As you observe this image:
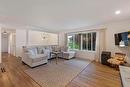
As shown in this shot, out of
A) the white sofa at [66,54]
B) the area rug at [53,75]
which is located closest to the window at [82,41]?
the white sofa at [66,54]

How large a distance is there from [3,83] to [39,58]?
6.02 feet

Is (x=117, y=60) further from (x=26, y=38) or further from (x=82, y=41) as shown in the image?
(x=26, y=38)

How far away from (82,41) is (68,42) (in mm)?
1299

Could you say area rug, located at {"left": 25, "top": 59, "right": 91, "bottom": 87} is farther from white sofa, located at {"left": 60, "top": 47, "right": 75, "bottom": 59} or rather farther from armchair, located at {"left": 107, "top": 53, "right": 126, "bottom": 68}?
white sofa, located at {"left": 60, "top": 47, "right": 75, "bottom": 59}

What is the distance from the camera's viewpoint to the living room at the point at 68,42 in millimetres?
2412

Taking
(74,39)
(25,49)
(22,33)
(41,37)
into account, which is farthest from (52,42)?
(25,49)

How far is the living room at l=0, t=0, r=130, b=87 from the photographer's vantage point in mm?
2412

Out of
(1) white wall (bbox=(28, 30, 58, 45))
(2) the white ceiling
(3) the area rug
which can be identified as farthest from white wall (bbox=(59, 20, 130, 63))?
(1) white wall (bbox=(28, 30, 58, 45))

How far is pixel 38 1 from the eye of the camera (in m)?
2.12

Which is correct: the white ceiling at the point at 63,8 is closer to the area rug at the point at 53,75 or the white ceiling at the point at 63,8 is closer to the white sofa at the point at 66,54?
the area rug at the point at 53,75

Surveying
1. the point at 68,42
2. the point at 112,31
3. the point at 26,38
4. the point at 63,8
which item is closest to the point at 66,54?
the point at 68,42

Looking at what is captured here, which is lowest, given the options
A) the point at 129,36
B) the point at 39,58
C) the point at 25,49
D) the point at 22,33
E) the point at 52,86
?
the point at 52,86

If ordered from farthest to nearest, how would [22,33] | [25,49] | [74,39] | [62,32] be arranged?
[62,32] < [74,39] < [22,33] < [25,49]

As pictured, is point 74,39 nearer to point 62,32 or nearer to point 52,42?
point 62,32
